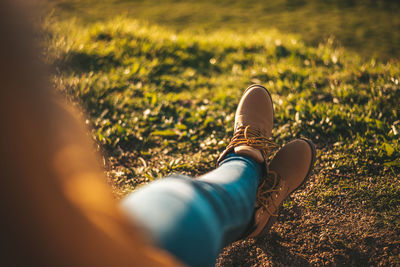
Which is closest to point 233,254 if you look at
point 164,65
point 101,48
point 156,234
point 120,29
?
point 156,234

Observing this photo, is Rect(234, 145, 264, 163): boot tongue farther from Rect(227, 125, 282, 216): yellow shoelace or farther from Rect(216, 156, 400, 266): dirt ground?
Rect(216, 156, 400, 266): dirt ground

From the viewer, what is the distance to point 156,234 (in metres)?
0.65

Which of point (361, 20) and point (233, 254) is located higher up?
point (361, 20)

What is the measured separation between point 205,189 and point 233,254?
561 mm

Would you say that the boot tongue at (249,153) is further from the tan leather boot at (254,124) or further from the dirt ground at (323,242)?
the dirt ground at (323,242)

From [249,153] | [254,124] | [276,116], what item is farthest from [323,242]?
[276,116]

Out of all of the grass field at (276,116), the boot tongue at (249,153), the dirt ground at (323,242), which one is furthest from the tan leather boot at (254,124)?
the dirt ground at (323,242)

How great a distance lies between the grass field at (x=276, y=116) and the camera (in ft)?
4.12

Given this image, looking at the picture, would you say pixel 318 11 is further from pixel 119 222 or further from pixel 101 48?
pixel 119 222

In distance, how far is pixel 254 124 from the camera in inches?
66.2

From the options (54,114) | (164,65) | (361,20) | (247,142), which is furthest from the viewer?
(361,20)

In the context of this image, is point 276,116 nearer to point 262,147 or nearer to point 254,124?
point 254,124

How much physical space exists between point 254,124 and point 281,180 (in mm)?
416

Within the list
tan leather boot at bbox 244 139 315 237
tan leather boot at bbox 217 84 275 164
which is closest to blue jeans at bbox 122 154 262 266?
tan leather boot at bbox 244 139 315 237
